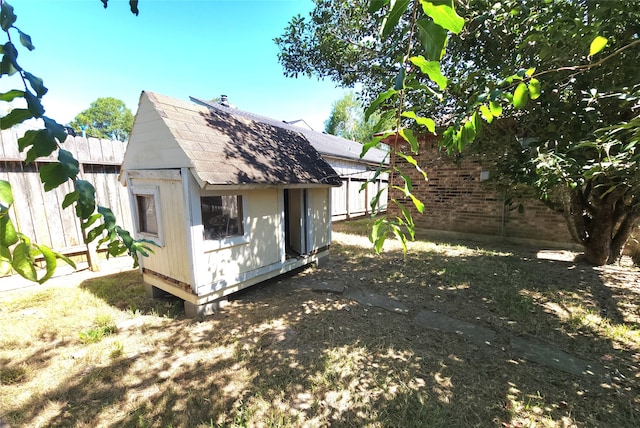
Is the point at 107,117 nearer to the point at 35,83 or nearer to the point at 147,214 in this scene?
the point at 147,214

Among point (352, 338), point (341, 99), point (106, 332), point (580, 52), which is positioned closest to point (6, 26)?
point (352, 338)

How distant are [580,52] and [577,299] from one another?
12.5 ft

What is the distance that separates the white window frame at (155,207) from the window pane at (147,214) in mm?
44

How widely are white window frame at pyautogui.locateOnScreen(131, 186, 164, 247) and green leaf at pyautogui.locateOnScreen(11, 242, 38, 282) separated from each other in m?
3.91

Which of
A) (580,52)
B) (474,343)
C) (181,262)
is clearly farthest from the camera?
(181,262)

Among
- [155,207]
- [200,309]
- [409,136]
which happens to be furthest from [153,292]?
[409,136]

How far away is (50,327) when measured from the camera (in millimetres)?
3893

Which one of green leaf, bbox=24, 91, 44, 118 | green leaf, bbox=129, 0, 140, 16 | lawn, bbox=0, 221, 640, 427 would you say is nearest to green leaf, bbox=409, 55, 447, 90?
green leaf, bbox=129, 0, 140, 16

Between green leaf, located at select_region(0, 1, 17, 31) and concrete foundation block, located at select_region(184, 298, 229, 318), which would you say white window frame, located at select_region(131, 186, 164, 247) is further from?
green leaf, located at select_region(0, 1, 17, 31)

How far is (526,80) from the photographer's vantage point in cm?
158

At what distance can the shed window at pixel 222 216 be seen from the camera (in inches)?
165

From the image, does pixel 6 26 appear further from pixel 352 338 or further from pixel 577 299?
pixel 577 299

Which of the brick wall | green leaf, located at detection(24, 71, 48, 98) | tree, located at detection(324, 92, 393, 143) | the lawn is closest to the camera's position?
green leaf, located at detection(24, 71, 48, 98)

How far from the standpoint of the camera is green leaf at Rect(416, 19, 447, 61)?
0.78 m
